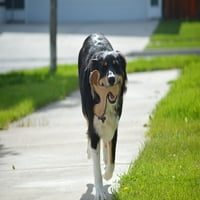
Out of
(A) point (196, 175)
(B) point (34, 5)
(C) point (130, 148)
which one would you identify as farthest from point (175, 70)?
(B) point (34, 5)

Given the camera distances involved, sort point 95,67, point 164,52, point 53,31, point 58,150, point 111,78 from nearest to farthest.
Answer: point 111,78, point 95,67, point 58,150, point 53,31, point 164,52

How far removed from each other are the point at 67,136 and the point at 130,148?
1373 millimetres

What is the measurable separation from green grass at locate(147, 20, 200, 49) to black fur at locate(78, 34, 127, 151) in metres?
13.8

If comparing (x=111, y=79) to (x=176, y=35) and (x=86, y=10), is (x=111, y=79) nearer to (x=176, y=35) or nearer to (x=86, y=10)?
(x=176, y=35)

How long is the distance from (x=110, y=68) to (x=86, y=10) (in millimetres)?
26459

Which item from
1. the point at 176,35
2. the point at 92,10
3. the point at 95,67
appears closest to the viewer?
the point at 95,67

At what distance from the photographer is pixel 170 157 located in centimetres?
770

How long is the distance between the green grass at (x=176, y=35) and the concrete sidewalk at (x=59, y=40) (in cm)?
41

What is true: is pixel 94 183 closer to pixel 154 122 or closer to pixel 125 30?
pixel 154 122

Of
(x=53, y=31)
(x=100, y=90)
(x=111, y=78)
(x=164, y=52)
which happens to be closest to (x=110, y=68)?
(x=111, y=78)

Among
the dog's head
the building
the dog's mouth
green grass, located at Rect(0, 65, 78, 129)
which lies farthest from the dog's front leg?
the building

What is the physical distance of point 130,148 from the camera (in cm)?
866

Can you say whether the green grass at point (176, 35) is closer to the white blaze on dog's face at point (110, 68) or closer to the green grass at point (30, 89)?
the green grass at point (30, 89)

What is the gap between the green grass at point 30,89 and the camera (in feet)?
38.4
